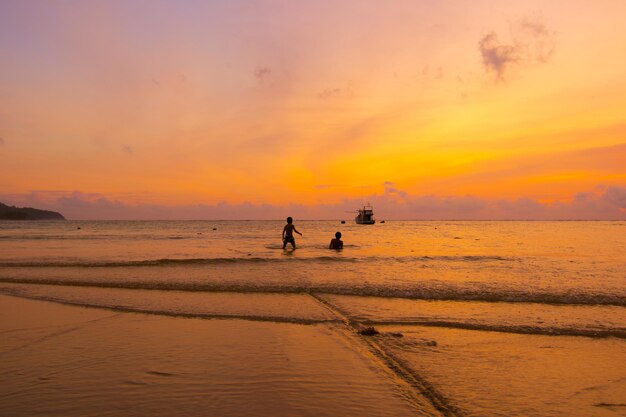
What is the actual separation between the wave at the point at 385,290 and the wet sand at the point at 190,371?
Answer: 504 cm

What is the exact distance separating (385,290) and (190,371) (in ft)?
29.4

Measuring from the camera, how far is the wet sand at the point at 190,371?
463cm

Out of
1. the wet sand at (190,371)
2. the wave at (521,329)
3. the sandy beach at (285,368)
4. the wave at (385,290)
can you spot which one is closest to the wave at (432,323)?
the wave at (521,329)

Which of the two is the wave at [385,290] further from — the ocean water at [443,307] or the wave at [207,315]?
the wave at [207,315]

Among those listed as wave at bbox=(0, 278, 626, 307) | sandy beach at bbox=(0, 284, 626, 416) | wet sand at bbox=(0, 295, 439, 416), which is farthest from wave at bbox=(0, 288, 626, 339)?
wave at bbox=(0, 278, 626, 307)

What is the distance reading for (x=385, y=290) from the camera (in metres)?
13.8

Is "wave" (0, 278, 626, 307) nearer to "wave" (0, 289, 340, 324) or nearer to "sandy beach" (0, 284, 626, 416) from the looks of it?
"wave" (0, 289, 340, 324)

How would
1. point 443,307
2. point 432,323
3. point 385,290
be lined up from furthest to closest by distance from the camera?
1. point 385,290
2. point 443,307
3. point 432,323

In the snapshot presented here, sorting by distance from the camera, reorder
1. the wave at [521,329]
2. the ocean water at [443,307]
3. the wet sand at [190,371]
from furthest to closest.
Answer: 1. the wave at [521,329]
2. the ocean water at [443,307]
3. the wet sand at [190,371]

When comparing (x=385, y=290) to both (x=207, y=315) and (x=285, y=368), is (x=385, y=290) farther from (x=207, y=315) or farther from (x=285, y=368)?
(x=285, y=368)

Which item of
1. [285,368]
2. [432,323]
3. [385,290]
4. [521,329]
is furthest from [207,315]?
[521,329]

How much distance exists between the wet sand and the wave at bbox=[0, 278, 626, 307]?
5.04 metres

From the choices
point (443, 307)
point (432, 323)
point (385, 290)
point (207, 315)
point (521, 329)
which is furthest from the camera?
point (385, 290)

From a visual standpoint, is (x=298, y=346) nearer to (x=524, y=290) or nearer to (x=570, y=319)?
(x=570, y=319)
